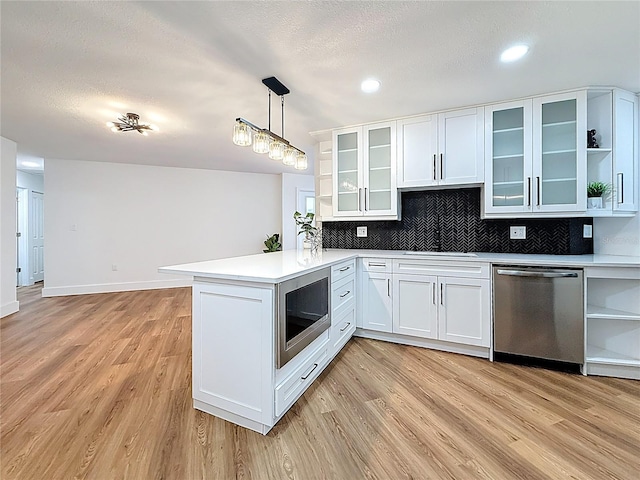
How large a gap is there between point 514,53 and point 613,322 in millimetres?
2293

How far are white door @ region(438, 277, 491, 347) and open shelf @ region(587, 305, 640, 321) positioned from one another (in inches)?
29.4

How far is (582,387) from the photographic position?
212 cm

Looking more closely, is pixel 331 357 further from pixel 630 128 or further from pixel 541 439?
pixel 630 128

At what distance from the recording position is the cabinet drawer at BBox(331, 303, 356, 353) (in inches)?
97.2

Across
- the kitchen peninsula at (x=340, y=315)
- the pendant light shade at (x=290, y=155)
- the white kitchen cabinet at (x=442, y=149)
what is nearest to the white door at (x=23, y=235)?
the kitchen peninsula at (x=340, y=315)

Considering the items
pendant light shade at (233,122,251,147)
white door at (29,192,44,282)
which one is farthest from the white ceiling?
white door at (29,192,44,282)

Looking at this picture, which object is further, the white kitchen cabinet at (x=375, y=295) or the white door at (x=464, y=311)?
the white kitchen cabinet at (x=375, y=295)

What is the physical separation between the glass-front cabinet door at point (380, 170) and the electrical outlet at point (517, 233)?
3.85ft

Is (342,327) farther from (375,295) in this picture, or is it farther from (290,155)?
(290,155)

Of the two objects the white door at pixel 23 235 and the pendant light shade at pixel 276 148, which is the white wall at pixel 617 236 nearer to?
the pendant light shade at pixel 276 148

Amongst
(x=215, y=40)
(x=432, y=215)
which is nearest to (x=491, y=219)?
(x=432, y=215)

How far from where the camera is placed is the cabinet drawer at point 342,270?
2.44m

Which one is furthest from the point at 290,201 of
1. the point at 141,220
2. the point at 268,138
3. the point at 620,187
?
the point at 620,187

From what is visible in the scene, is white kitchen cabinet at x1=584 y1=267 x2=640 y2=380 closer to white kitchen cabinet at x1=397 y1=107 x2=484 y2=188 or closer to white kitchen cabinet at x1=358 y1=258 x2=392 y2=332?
white kitchen cabinet at x1=397 y1=107 x2=484 y2=188
